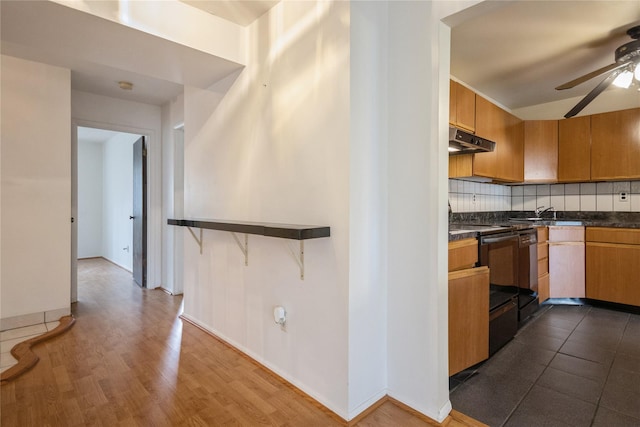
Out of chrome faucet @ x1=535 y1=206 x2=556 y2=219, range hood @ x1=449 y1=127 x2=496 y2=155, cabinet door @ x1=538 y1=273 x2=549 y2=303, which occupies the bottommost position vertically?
cabinet door @ x1=538 y1=273 x2=549 y2=303

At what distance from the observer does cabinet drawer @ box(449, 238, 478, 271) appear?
6.01 feet

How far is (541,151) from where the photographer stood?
3729mm

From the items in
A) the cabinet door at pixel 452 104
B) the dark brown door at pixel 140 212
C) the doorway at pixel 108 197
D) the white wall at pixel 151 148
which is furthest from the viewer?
the doorway at pixel 108 197

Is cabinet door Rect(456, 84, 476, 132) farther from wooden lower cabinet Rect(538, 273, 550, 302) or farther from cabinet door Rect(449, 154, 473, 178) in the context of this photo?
wooden lower cabinet Rect(538, 273, 550, 302)

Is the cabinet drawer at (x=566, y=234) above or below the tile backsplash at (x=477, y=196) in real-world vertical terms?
below

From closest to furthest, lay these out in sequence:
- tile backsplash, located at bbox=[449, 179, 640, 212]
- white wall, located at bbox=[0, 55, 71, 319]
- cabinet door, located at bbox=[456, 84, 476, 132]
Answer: cabinet door, located at bbox=[456, 84, 476, 132] → white wall, located at bbox=[0, 55, 71, 319] → tile backsplash, located at bbox=[449, 179, 640, 212]

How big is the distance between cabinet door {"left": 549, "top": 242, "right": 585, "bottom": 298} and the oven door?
4.17 ft

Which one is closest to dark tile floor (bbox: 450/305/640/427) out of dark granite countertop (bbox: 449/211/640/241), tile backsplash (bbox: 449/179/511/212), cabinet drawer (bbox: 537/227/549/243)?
cabinet drawer (bbox: 537/227/549/243)

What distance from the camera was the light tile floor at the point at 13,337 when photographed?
2162 millimetres

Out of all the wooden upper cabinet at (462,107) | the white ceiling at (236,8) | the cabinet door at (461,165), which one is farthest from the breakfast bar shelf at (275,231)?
the cabinet door at (461,165)

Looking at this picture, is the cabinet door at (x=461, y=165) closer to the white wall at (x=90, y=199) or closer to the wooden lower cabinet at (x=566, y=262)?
the wooden lower cabinet at (x=566, y=262)

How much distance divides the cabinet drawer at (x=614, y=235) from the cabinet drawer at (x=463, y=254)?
2287mm

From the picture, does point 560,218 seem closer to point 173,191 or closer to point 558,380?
point 558,380

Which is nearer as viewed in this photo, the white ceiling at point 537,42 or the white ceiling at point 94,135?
the white ceiling at point 537,42
